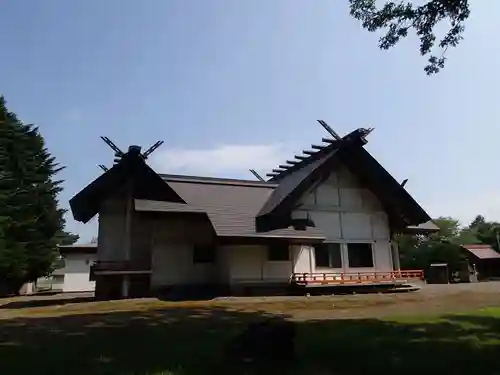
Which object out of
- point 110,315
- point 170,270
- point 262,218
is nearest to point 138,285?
point 170,270

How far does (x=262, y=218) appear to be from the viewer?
20641 millimetres

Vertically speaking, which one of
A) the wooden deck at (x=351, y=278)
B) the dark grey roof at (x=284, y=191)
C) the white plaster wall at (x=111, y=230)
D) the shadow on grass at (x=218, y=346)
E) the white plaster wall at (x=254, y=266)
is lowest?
the shadow on grass at (x=218, y=346)

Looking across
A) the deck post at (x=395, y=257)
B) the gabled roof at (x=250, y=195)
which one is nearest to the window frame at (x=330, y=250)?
the gabled roof at (x=250, y=195)

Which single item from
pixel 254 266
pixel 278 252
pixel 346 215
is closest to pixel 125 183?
pixel 254 266

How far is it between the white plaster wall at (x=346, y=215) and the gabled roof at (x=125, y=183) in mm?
6393

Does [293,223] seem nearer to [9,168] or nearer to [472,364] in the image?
[472,364]

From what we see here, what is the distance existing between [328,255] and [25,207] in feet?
75.3

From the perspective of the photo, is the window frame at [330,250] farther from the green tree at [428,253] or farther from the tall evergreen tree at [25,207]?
the tall evergreen tree at [25,207]

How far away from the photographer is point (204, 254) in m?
20.7

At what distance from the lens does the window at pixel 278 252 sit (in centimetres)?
2045

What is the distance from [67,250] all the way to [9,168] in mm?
7384

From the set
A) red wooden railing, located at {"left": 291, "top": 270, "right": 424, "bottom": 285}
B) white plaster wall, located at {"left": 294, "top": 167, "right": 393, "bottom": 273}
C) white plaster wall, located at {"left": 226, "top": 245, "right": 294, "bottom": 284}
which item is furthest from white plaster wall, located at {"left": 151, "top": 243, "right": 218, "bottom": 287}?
white plaster wall, located at {"left": 294, "top": 167, "right": 393, "bottom": 273}

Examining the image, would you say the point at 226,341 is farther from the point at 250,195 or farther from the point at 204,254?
the point at 250,195

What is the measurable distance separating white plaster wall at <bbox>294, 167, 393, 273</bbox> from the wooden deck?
1.86ft
